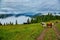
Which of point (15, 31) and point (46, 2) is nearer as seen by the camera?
point (15, 31)

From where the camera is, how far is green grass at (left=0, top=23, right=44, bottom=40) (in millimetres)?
6791

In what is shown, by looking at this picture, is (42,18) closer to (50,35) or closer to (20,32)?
(50,35)

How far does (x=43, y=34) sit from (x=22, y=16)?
1.23m

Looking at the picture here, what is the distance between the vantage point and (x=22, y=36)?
269 inches

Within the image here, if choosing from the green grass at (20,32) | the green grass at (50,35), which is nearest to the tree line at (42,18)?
the green grass at (20,32)

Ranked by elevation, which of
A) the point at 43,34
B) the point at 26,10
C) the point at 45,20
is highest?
the point at 26,10

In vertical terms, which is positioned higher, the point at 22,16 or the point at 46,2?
the point at 46,2

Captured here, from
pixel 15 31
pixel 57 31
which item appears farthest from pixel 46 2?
pixel 15 31

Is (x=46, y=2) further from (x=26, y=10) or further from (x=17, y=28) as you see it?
(x=17, y=28)

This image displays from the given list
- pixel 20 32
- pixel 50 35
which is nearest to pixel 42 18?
pixel 50 35

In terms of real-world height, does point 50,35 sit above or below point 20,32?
below

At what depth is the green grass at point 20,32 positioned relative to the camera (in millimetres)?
6791

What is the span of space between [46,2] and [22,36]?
201cm

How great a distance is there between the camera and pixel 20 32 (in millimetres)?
7070
